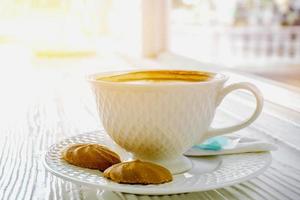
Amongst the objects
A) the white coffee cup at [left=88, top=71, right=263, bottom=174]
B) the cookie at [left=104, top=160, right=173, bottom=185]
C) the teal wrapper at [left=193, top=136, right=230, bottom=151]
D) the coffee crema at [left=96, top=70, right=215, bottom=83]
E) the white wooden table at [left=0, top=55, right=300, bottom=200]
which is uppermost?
the coffee crema at [left=96, top=70, right=215, bottom=83]

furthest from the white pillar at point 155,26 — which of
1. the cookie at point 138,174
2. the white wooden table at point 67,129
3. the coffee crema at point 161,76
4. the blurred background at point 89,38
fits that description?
the cookie at point 138,174

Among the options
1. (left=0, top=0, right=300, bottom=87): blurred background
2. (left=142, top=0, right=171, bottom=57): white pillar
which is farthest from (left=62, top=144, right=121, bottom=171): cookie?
(left=142, top=0, right=171, bottom=57): white pillar

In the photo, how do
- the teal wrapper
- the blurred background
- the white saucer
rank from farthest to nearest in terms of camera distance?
the blurred background < the teal wrapper < the white saucer

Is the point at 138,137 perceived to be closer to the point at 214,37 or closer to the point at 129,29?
the point at 129,29

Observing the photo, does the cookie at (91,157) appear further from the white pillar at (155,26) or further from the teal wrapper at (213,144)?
the white pillar at (155,26)

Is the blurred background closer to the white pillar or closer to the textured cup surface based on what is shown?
the white pillar

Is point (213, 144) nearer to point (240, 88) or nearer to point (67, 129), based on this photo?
point (240, 88)

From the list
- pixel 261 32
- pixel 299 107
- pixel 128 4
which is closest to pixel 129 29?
pixel 128 4
